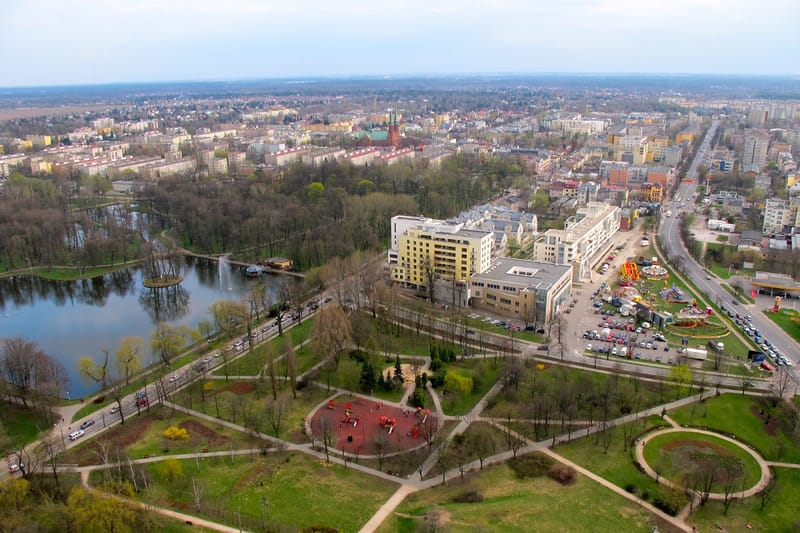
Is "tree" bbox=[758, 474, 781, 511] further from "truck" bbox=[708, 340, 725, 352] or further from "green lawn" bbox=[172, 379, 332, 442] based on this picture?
"green lawn" bbox=[172, 379, 332, 442]

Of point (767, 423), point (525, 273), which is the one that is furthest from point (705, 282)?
point (767, 423)

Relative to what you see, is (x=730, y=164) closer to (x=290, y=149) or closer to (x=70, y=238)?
(x=290, y=149)

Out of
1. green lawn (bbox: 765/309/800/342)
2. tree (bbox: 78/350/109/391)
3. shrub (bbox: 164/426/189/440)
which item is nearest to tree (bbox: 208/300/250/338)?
tree (bbox: 78/350/109/391)

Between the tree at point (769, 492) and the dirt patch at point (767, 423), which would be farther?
the dirt patch at point (767, 423)

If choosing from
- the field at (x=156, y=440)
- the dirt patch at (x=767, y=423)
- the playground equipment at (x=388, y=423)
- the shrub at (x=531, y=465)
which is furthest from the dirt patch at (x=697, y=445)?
the field at (x=156, y=440)

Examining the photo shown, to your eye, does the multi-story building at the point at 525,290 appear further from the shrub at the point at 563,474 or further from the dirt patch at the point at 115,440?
the dirt patch at the point at 115,440
